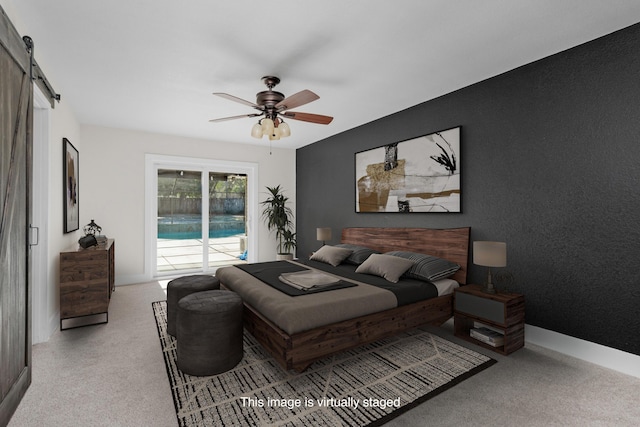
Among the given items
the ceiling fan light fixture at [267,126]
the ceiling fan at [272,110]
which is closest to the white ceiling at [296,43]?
the ceiling fan at [272,110]

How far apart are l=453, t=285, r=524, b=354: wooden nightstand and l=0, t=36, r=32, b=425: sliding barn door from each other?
3290 millimetres

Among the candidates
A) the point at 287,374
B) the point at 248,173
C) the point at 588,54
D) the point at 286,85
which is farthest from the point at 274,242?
the point at 588,54

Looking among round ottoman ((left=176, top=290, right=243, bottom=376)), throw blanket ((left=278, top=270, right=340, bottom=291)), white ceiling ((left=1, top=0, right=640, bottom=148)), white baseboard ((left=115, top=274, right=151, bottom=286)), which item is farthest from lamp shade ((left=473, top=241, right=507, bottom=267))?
white baseboard ((left=115, top=274, right=151, bottom=286))

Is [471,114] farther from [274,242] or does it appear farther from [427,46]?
[274,242]

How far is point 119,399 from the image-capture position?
208 cm

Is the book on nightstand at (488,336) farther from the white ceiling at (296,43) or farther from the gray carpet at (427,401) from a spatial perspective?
the white ceiling at (296,43)

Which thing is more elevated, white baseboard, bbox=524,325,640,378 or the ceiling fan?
the ceiling fan

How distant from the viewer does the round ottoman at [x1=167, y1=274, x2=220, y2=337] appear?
Answer: 9.78 feet

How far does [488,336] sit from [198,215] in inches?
203

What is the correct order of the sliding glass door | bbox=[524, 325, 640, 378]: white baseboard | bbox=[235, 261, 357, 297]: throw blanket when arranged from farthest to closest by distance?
the sliding glass door < bbox=[235, 261, 357, 297]: throw blanket < bbox=[524, 325, 640, 378]: white baseboard

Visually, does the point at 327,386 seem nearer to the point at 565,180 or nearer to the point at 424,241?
the point at 424,241

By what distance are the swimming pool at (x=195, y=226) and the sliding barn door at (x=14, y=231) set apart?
405 centimetres

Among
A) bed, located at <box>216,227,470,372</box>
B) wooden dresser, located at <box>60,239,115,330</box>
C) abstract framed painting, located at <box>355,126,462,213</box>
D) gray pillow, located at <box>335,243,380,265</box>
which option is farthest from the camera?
gray pillow, located at <box>335,243,380,265</box>

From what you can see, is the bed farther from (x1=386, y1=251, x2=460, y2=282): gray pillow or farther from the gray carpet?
the gray carpet
